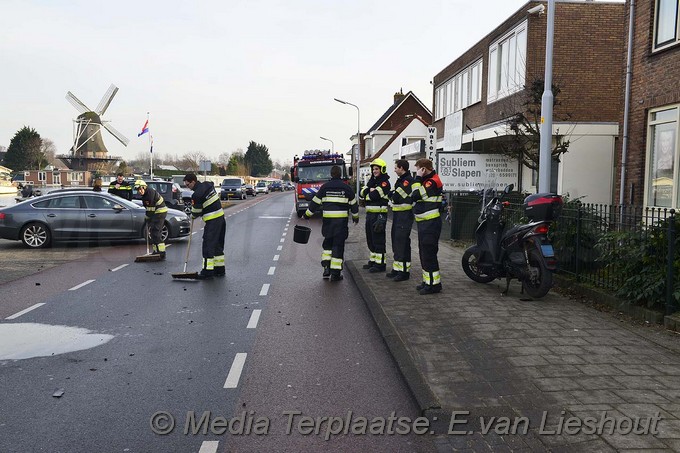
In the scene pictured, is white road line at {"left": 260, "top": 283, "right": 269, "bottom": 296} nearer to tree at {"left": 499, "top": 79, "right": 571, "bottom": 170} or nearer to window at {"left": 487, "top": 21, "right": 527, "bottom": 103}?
tree at {"left": 499, "top": 79, "right": 571, "bottom": 170}

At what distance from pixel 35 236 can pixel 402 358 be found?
12.7 metres

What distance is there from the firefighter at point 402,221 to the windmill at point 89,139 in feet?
272

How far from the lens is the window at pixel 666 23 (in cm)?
1110

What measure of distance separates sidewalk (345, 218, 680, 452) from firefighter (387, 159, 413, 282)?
162 cm

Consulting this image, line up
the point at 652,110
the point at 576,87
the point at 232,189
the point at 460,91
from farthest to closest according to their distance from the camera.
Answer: the point at 232,189
the point at 460,91
the point at 576,87
the point at 652,110

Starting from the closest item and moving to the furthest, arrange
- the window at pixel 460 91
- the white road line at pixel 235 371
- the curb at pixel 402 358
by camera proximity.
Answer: the curb at pixel 402 358, the white road line at pixel 235 371, the window at pixel 460 91

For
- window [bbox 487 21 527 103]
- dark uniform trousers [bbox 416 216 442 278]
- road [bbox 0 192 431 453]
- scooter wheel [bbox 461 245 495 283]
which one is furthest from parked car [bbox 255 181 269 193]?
dark uniform trousers [bbox 416 216 442 278]

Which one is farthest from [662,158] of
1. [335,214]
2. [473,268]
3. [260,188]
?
[260,188]

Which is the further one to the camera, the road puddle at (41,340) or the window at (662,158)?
the window at (662,158)

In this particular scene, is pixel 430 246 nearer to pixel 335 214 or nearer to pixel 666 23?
pixel 335 214

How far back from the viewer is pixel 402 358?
5.60 meters

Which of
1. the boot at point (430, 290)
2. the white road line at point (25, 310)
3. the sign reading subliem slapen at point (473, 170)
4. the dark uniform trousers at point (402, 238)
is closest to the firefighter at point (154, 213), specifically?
the white road line at point (25, 310)

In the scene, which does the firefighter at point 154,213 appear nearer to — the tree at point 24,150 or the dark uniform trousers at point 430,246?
the dark uniform trousers at point 430,246

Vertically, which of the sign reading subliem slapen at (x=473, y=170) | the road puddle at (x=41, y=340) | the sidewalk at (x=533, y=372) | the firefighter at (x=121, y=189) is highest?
the sign reading subliem slapen at (x=473, y=170)
